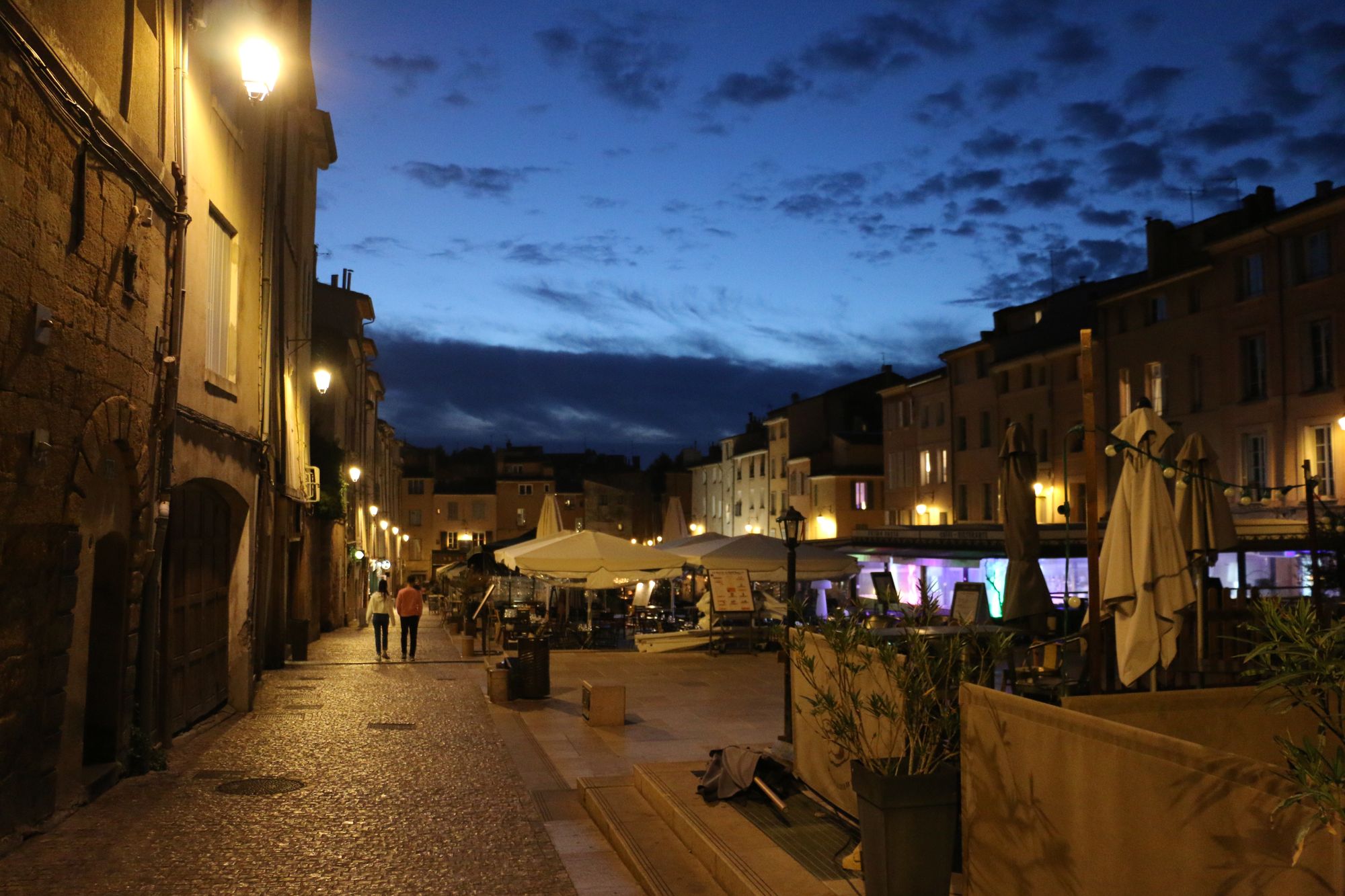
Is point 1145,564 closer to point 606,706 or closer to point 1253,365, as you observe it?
point 606,706

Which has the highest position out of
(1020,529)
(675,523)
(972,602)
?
(675,523)

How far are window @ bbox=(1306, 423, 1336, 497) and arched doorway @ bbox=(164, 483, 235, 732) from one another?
24.8 meters

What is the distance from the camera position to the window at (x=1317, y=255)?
94.3ft

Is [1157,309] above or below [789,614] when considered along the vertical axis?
above

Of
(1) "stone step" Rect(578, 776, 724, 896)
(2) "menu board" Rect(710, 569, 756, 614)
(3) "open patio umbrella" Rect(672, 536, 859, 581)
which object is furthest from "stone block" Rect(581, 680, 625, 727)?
(3) "open patio umbrella" Rect(672, 536, 859, 581)

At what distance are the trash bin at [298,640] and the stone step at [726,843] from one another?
14.8 metres

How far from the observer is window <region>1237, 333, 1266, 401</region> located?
31375 millimetres

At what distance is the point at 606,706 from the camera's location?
47.7 ft

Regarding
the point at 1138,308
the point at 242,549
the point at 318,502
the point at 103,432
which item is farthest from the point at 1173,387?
the point at 103,432

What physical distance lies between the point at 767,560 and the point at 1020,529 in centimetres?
1273

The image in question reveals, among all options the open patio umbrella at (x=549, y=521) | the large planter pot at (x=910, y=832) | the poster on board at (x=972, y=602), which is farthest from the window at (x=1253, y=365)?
the large planter pot at (x=910, y=832)

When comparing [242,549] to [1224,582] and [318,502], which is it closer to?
[318,502]

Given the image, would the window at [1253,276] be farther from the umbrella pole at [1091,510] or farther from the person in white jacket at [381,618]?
the umbrella pole at [1091,510]

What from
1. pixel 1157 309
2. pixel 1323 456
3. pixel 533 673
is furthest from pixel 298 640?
pixel 1157 309
